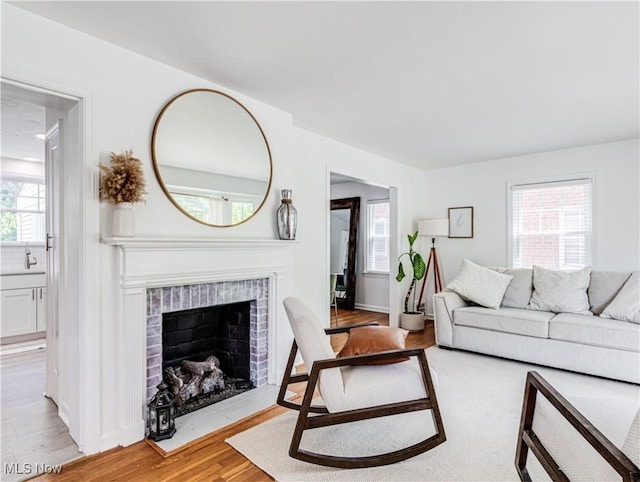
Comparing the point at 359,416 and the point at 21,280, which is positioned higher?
the point at 21,280

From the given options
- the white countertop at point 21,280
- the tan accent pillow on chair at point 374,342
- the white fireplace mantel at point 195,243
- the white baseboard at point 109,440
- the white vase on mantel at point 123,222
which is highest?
the white vase on mantel at point 123,222

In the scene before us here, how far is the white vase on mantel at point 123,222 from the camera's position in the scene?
81.1 inches

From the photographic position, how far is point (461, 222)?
5480mm

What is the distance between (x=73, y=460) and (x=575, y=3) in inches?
138

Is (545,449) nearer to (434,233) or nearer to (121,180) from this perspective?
(121,180)

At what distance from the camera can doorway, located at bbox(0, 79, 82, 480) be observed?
2098 mm

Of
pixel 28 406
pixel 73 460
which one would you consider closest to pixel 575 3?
pixel 73 460

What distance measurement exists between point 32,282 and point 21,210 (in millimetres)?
1068

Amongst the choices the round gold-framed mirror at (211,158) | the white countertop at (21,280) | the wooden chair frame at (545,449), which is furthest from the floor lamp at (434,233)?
the white countertop at (21,280)

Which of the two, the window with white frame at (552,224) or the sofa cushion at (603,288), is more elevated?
the window with white frame at (552,224)

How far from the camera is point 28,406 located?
8.70 feet

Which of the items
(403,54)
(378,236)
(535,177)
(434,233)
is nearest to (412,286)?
(434,233)

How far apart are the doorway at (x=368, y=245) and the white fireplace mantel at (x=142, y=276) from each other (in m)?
3.71

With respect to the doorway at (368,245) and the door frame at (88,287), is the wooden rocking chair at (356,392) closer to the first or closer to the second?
the door frame at (88,287)
